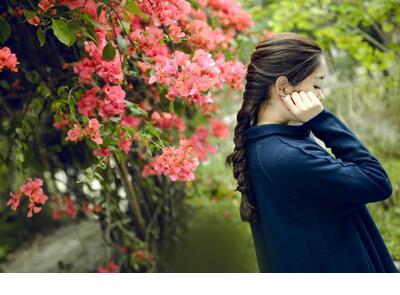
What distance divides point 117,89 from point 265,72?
62 cm

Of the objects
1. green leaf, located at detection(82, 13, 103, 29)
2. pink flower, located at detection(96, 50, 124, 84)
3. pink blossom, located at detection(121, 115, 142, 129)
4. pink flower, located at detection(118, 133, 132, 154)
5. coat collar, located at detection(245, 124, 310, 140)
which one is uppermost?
green leaf, located at detection(82, 13, 103, 29)

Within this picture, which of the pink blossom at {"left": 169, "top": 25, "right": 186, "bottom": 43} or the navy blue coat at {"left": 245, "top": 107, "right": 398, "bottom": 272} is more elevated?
the pink blossom at {"left": 169, "top": 25, "right": 186, "bottom": 43}

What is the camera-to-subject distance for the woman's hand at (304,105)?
3.99 feet

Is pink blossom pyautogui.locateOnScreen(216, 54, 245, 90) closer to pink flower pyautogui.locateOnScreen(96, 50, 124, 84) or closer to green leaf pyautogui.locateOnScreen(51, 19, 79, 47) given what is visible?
pink flower pyautogui.locateOnScreen(96, 50, 124, 84)

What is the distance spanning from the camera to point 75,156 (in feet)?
7.67

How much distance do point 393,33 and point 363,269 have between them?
13.9 feet

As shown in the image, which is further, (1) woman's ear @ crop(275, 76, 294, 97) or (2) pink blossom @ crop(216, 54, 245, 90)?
(2) pink blossom @ crop(216, 54, 245, 90)

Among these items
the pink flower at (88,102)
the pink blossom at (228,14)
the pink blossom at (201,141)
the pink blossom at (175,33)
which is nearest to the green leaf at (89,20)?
the pink blossom at (175,33)

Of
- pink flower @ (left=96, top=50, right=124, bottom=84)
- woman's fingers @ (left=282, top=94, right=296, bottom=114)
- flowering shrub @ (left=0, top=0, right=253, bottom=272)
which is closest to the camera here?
woman's fingers @ (left=282, top=94, right=296, bottom=114)

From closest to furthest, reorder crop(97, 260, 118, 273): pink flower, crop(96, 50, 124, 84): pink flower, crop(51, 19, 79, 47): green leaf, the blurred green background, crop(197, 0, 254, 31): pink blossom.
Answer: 1. crop(51, 19, 79, 47): green leaf
2. crop(96, 50, 124, 84): pink flower
3. crop(197, 0, 254, 31): pink blossom
4. crop(97, 260, 118, 273): pink flower
5. the blurred green background

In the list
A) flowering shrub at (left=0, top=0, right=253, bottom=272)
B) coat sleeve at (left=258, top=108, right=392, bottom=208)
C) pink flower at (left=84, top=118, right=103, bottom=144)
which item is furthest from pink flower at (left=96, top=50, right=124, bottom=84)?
coat sleeve at (left=258, top=108, right=392, bottom=208)

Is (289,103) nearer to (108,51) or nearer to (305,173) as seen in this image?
(305,173)

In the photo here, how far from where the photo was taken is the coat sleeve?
112 centimetres

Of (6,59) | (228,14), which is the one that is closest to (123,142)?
(6,59)
